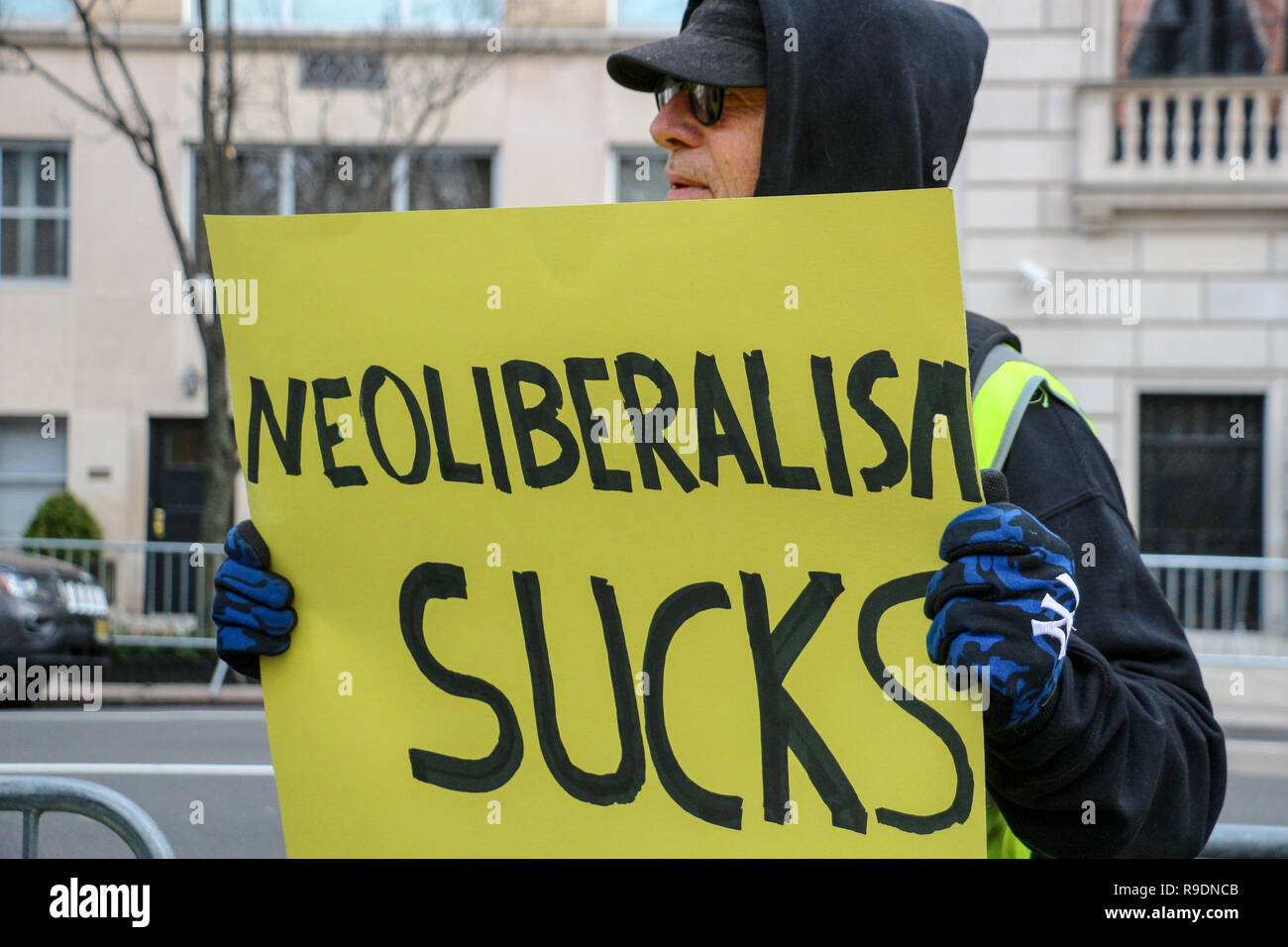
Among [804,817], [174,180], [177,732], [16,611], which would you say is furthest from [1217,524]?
[804,817]

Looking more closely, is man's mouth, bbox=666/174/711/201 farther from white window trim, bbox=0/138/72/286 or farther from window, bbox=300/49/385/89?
white window trim, bbox=0/138/72/286

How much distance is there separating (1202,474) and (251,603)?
1255cm

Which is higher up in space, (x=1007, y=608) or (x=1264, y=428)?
(x=1264, y=428)

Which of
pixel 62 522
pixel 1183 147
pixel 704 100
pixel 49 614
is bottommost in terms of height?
pixel 49 614

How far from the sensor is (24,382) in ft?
46.5

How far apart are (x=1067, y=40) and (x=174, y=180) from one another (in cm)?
936

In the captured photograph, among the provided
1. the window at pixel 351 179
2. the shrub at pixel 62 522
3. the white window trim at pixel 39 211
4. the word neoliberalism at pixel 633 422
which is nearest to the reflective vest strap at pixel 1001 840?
the word neoliberalism at pixel 633 422

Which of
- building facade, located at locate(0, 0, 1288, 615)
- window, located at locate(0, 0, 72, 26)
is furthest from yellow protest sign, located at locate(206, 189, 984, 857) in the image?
window, located at locate(0, 0, 72, 26)

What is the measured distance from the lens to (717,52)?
153cm

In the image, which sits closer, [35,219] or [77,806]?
[77,806]

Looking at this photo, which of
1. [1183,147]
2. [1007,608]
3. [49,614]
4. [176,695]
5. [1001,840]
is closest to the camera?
[1007,608]

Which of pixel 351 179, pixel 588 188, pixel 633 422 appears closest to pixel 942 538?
pixel 633 422

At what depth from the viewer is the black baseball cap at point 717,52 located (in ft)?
4.97

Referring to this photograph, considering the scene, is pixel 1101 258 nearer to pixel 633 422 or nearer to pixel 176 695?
pixel 176 695
